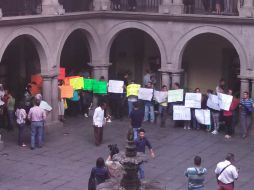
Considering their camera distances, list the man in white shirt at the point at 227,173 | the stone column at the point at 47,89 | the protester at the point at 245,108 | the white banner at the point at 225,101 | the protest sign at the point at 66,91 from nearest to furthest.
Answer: the man in white shirt at the point at 227,173
the protester at the point at 245,108
the white banner at the point at 225,101
the stone column at the point at 47,89
the protest sign at the point at 66,91

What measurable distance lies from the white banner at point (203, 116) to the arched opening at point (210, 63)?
3.14 metres

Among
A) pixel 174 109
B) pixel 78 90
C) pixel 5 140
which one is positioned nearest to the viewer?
pixel 5 140

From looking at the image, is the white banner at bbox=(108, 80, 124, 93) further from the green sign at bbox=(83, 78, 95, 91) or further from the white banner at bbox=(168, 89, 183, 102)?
the white banner at bbox=(168, 89, 183, 102)

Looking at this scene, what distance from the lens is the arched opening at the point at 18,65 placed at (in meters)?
22.1

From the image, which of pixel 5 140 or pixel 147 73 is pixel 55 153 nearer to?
pixel 5 140

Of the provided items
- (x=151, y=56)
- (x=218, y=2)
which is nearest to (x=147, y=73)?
(x=151, y=56)

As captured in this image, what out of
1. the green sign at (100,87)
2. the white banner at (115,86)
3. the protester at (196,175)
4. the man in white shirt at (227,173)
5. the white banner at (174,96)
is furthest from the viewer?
the green sign at (100,87)

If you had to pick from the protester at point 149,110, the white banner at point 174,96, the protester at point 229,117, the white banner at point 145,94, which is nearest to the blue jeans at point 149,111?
the protester at point 149,110

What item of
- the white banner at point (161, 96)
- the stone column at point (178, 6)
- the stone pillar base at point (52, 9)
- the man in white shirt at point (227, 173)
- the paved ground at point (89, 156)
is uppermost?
the stone column at point (178, 6)

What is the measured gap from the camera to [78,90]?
21.4 m

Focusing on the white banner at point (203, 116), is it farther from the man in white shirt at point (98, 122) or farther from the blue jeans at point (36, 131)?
the blue jeans at point (36, 131)

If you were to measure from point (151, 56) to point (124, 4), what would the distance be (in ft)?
9.77

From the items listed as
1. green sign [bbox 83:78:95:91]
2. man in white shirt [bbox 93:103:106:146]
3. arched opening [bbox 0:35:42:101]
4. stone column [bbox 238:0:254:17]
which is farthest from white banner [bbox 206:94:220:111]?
arched opening [bbox 0:35:42:101]

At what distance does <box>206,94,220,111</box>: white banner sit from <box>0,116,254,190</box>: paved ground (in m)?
0.97
